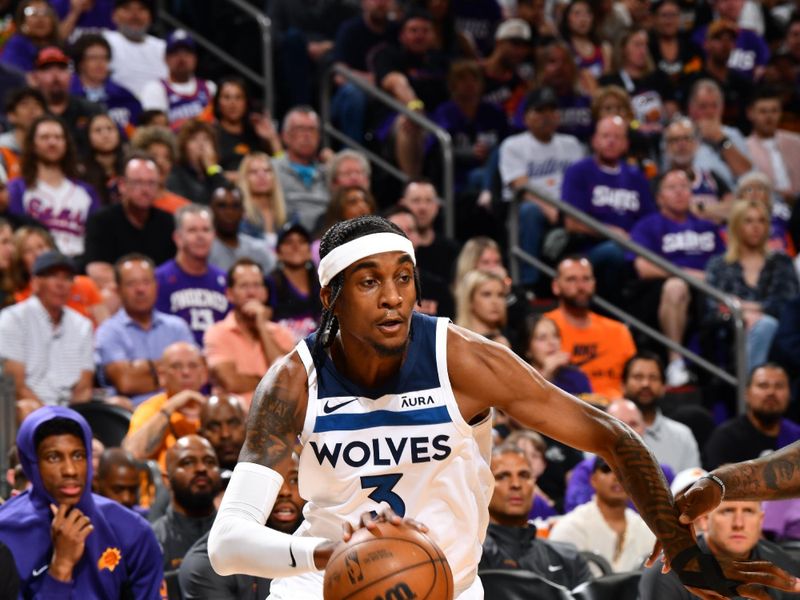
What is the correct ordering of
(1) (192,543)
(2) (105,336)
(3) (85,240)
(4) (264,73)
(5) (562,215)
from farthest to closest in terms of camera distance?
(4) (264,73) < (5) (562,215) < (3) (85,240) < (2) (105,336) < (1) (192,543)

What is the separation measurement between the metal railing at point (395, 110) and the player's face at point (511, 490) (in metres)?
4.36

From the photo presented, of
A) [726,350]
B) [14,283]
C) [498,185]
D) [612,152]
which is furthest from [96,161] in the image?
[726,350]

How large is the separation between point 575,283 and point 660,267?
3.35ft

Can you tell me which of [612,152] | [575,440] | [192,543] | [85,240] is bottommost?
[192,543]

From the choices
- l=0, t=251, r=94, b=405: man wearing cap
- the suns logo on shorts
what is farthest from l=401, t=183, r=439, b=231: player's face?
the suns logo on shorts

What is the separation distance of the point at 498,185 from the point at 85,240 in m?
3.46

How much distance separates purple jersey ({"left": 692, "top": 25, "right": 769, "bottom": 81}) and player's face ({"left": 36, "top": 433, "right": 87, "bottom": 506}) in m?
10.4

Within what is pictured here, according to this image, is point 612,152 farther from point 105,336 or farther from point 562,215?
point 105,336

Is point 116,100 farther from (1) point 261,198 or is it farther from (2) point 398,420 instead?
(2) point 398,420

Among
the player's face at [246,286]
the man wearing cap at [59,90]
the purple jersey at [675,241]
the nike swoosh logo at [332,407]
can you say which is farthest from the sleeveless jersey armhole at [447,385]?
the purple jersey at [675,241]

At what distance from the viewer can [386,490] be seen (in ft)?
14.8

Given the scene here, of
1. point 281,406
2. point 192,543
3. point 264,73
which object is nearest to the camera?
point 281,406

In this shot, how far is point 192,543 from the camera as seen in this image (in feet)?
23.9

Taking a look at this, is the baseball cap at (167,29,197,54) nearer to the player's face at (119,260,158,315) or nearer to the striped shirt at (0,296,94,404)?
the player's face at (119,260,158,315)
